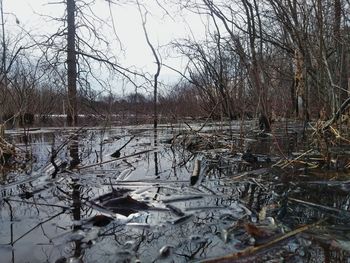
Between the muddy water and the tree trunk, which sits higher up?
the tree trunk

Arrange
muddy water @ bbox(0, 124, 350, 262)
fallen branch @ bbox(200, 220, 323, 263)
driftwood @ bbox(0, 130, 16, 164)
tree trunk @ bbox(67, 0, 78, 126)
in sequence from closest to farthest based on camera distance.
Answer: fallen branch @ bbox(200, 220, 323, 263)
muddy water @ bbox(0, 124, 350, 262)
driftwood @ bbox(0, 130, 16, 164)
tree trunk @ bbox(67, 0, 78, 126)

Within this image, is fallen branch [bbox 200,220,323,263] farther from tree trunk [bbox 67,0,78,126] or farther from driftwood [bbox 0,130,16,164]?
tree trunk [bbox 67,0,78,126]

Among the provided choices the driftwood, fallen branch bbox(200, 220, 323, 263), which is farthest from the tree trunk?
fallen branch bbox(200, 220, 323, 263)

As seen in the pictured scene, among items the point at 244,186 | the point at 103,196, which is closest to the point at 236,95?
the point at 244,186

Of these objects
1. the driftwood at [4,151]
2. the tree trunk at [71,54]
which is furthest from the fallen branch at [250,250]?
the tree trunk at [71,54]

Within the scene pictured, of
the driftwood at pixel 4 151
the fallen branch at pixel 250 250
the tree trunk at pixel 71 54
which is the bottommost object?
the fallen branch at pixel 250 250

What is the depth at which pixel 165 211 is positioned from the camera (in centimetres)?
270

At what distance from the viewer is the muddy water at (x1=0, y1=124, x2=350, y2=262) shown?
200 cm

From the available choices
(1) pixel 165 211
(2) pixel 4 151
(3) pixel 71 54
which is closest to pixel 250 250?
(1) pixel 165 211

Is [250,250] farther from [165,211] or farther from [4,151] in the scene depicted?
[4,151]

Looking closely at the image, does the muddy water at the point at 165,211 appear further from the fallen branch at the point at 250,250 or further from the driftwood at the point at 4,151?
the driftwood at the point at 4,151

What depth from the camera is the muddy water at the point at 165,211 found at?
2.00m

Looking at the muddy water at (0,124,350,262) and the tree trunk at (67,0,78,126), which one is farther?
the tree trunk at (67,0,78,126)

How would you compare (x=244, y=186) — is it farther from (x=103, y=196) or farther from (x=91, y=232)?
(x=91, y=232)
